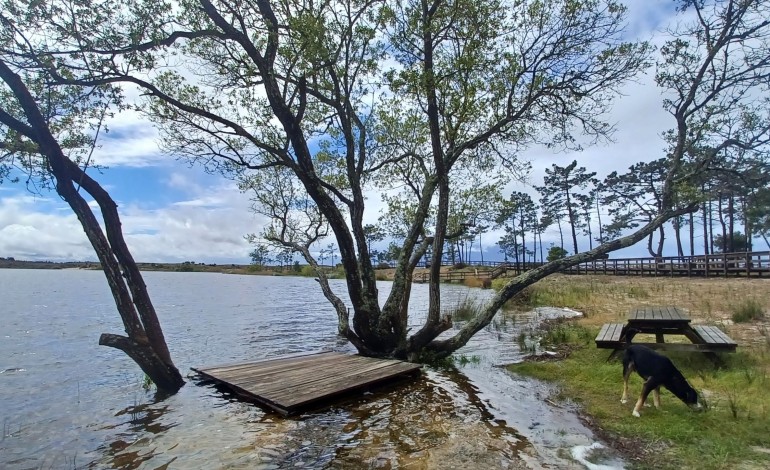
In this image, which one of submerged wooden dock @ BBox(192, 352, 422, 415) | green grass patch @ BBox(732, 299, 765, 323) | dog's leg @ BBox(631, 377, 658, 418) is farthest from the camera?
green grass patch @ BBox(732, 299, 765, 323)

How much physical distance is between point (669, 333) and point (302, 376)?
322 inches

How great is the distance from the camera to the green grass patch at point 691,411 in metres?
5.20

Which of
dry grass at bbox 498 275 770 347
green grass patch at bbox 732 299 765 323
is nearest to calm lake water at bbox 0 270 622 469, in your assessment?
dry grass at bbox 498 275 770 347

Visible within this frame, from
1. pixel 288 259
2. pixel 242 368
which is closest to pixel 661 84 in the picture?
pixel 242 368

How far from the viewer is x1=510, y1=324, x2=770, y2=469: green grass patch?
5195 millimetres

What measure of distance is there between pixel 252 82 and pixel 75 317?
21805 mm

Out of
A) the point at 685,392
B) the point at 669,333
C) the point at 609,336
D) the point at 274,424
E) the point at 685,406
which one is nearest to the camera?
the point at 685,392

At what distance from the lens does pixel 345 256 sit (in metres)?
11.3

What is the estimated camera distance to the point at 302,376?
30.8 feet

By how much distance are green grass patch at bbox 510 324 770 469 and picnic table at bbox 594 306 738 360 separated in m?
0.49

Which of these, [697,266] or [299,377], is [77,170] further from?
[697,266]

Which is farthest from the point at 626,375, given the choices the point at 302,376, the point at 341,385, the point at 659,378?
the point at 302,376

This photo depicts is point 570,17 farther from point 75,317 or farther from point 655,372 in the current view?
point 75,317

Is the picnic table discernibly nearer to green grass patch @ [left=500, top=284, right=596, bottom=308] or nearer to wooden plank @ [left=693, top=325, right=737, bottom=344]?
wooden plank @ [left=693, top=325, right=737, bottom=344]
